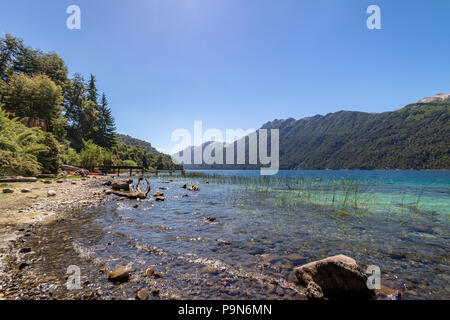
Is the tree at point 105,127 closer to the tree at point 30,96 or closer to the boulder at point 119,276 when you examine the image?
the tree at point 30,96

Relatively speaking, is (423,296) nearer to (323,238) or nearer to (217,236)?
(323,238)

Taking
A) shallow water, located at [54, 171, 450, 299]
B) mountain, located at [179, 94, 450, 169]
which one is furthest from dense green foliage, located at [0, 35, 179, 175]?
mountain, located at [179, 94, 450, 169]

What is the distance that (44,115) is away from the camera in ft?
118

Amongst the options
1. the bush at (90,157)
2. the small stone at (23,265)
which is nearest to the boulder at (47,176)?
the bush at (90,157)

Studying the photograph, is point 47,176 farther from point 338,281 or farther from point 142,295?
point 338,281

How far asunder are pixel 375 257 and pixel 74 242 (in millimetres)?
8773

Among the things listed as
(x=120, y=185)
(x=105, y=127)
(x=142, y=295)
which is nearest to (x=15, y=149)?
(x=120, y=185)

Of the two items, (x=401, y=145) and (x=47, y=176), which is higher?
(x=401, y=145)

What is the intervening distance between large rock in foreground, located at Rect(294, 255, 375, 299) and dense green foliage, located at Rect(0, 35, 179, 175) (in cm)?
2091

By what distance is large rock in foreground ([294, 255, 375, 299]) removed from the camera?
3.47 metres

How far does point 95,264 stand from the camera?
4.37 m

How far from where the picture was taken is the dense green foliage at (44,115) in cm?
1714

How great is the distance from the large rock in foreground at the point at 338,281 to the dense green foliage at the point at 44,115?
20.9 m

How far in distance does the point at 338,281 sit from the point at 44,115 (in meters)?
50.6
